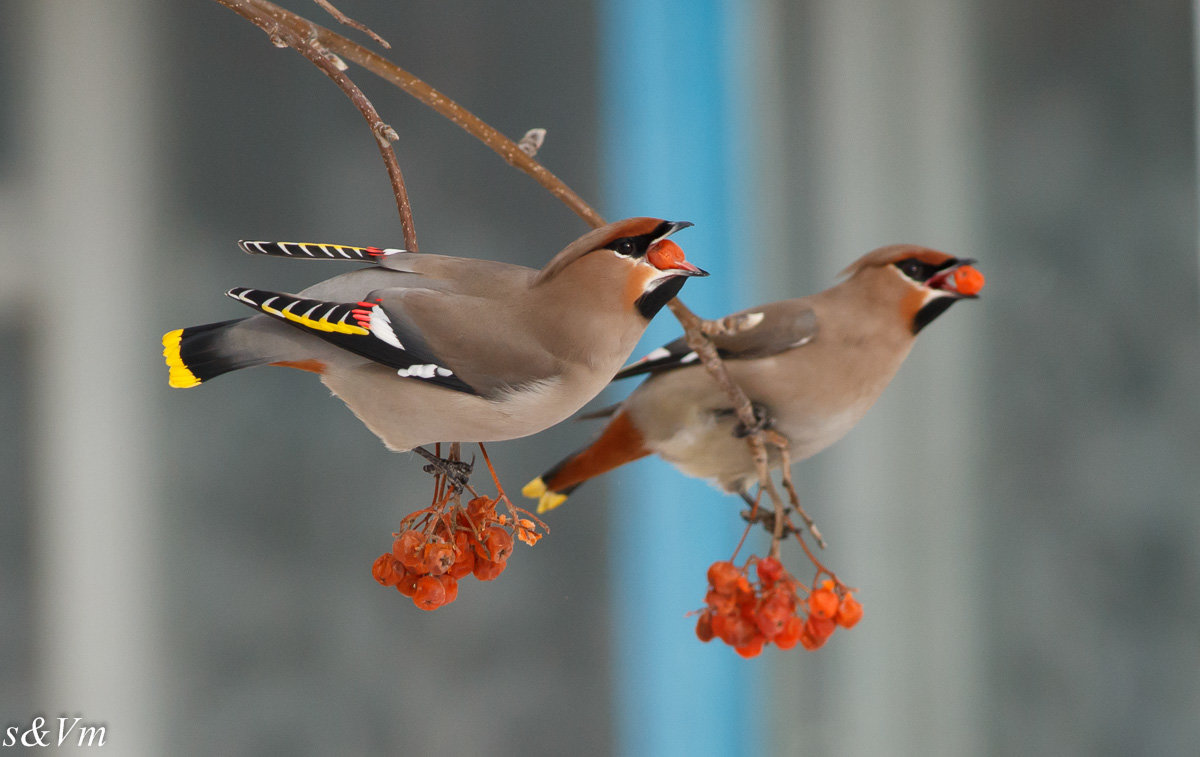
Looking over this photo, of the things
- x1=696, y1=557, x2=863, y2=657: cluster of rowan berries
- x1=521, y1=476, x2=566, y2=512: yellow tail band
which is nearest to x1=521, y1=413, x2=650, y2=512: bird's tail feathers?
x1=521, y1=476, x2=566, y2=512: yellow tail band

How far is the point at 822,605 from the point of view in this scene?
0.96 metres

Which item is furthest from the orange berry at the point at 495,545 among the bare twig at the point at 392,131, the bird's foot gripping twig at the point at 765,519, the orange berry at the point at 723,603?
the bird's foot gripping twig at the point at 765,519

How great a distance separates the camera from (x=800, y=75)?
7.93 ft

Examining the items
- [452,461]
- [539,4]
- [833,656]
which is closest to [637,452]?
[452,461]

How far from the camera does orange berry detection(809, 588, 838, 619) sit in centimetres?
96

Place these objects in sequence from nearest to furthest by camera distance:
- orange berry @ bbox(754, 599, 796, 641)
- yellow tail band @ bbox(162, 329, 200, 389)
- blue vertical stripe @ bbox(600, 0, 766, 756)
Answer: yellow tail band @ bbox(162, 329, 200, 389) → orange berry @ bbox(754, 599, 796, 641) → blue vertical stripe @ bbox(600, 0, 766, 756)

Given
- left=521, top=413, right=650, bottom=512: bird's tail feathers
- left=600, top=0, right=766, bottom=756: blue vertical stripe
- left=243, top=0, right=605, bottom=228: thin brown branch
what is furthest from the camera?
left=600, top=0, right=766, bottom=756: blue vertical stripe

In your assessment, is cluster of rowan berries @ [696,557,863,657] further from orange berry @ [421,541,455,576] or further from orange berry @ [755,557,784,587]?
orange berry @ [421,541,455,576]

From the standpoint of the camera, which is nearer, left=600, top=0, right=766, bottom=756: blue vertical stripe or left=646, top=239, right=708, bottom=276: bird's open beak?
left=646, top=239, right=708, bottom=276: bird's open beak

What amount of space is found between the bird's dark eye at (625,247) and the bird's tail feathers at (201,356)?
256 millimetres

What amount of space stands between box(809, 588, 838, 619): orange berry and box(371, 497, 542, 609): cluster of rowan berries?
28 cm

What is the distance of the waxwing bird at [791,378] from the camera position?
1076 millimetres

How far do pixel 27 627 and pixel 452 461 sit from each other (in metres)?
0.80

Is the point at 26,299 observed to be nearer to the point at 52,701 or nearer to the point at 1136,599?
the point at 52,701
